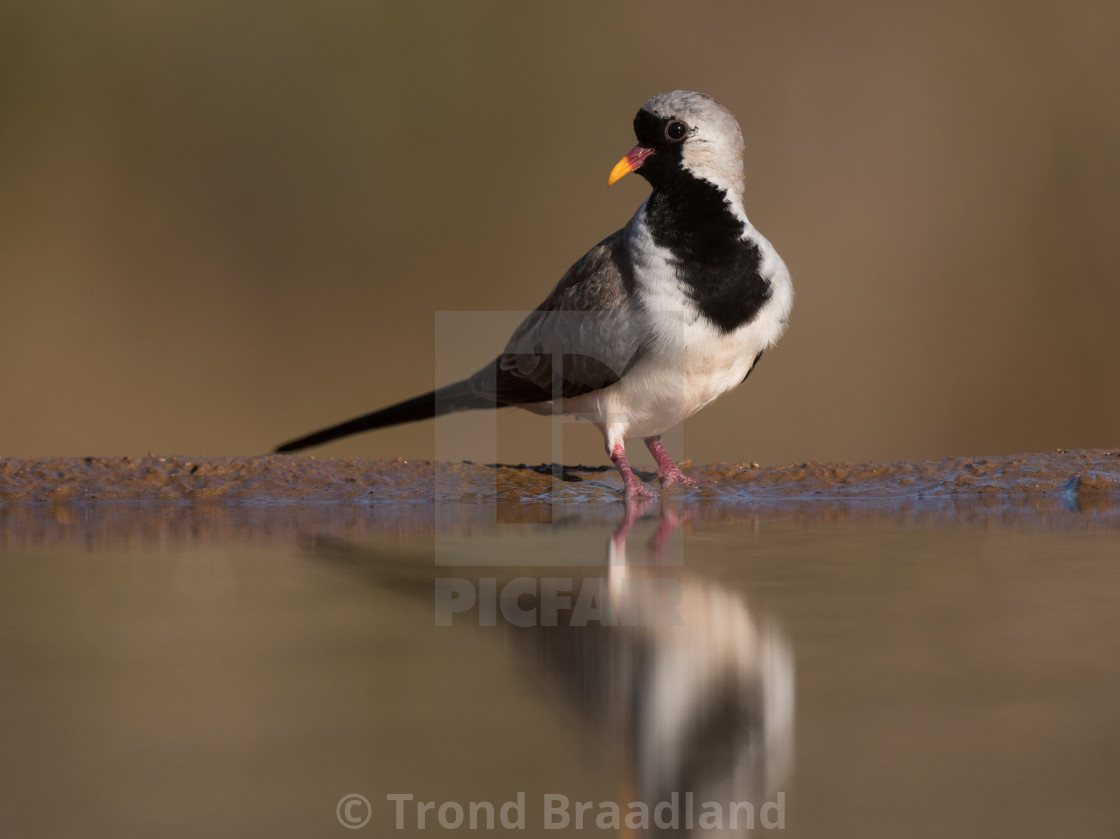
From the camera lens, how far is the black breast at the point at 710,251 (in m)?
3.36

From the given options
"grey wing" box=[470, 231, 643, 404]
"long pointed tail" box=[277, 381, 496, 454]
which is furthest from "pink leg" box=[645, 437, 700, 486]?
"long pointed tail" box=[277, 381, 496, 454]

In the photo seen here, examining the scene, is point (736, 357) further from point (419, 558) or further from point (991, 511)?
point (419, 558)

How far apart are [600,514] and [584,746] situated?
5.76ft

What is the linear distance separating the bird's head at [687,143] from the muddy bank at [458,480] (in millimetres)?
914

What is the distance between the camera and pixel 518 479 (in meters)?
3.09

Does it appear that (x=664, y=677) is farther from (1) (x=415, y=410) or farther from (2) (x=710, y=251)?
(1) (x=415, y=410)

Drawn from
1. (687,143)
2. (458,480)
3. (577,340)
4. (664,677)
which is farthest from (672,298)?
(664,677)

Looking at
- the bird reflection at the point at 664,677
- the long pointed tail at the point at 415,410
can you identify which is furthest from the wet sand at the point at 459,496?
the long pointed tail at the point at 415,410

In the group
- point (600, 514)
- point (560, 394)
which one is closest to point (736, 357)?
point (560, 394)

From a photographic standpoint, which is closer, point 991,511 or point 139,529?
point 139,529

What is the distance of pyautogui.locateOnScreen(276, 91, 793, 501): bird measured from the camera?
337 centimetres

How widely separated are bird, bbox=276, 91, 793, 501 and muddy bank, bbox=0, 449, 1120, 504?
→ 1.22 ft

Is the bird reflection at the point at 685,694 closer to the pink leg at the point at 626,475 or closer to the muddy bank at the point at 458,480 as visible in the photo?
the muddy bank at the point at 458,480

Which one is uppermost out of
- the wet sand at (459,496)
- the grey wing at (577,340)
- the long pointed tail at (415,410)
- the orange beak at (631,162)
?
the orange beak at (631,162)
